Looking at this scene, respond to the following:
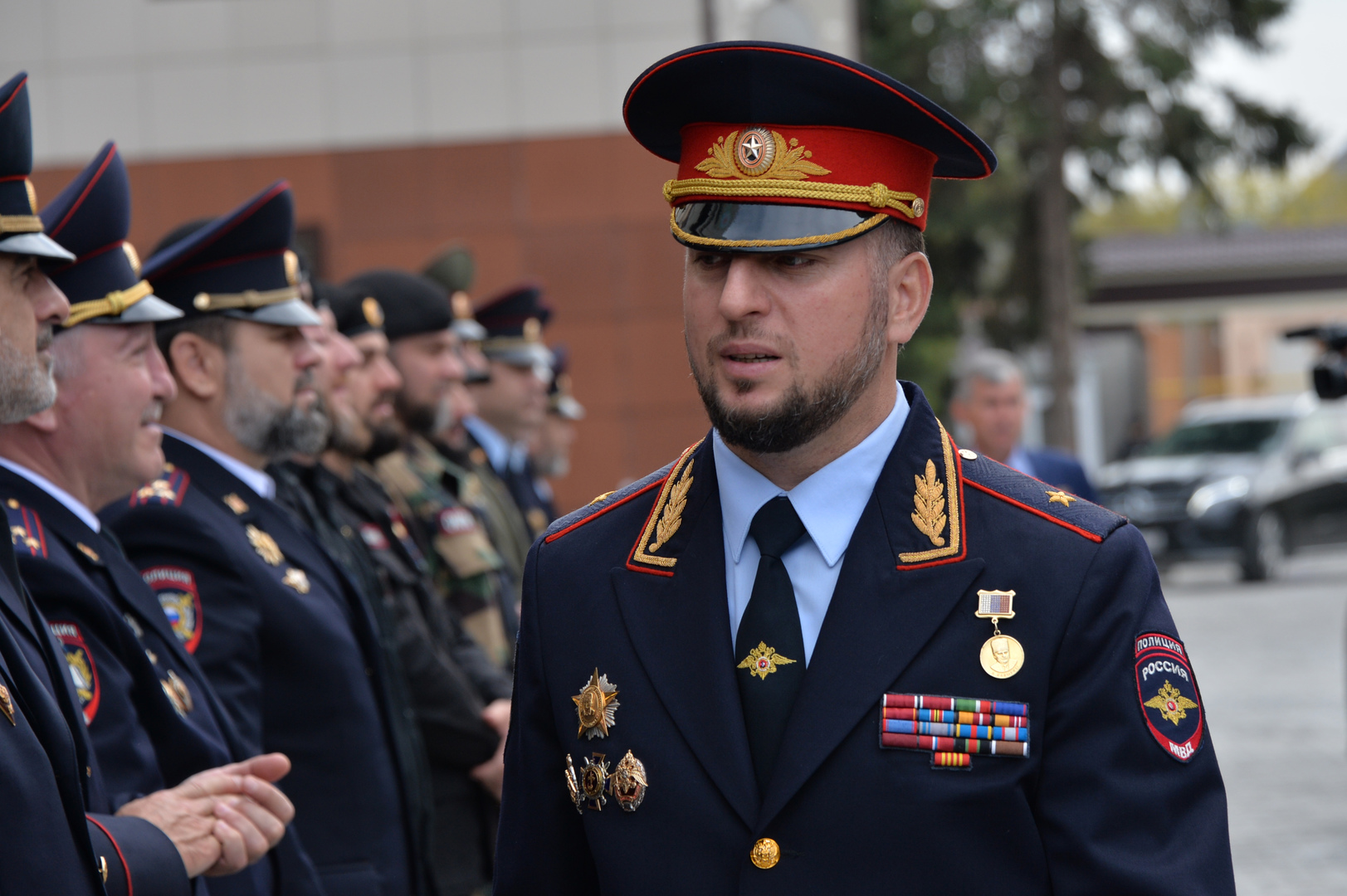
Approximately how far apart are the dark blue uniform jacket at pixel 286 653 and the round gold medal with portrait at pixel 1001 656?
6.75ft

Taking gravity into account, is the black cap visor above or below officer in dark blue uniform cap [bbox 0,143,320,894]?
above

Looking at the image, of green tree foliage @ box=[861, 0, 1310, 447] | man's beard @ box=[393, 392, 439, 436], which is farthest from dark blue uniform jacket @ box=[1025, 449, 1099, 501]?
green tree foliage @ box=[861, 0, 1310, 447]

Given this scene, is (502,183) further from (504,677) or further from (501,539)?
(504,677)

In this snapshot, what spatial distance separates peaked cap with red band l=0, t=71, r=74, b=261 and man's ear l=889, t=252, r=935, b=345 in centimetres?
156

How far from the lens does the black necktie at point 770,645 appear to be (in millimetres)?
2193

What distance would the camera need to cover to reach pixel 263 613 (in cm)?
375

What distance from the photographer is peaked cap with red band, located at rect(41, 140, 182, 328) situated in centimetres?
346

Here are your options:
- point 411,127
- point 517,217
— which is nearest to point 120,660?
point 517,217

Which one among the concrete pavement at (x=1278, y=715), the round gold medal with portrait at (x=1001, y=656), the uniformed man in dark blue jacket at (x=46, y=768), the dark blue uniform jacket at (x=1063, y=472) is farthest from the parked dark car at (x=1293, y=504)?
the round gold medal with portrait at (x=1001, y=656)

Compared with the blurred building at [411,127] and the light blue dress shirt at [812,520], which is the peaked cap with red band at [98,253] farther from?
the blurred building at [411,127]

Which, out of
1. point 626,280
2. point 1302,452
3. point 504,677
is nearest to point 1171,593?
point 1302,452

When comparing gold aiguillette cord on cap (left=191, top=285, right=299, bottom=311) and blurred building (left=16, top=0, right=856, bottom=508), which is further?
blurred building (left=16, top=0, right=856, bottom=508)

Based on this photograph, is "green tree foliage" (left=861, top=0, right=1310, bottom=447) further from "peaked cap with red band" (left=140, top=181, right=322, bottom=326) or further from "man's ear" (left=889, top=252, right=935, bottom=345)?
"man's ear" (left=889, top=252, right=935, bottom=345)

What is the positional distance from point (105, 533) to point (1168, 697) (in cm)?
237
